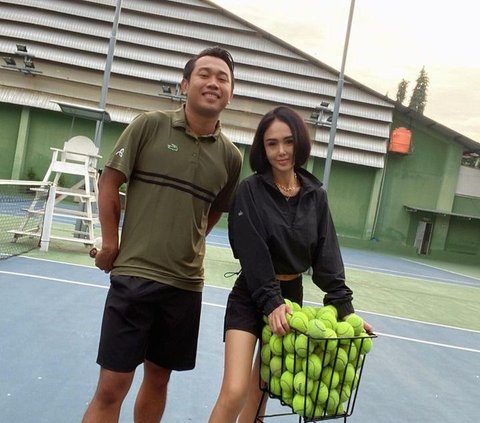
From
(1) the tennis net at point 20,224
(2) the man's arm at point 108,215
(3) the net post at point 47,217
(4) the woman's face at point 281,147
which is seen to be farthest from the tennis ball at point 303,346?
(3) the net post at point 47,217

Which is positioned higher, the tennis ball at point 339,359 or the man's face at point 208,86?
the man's face at point 208,86

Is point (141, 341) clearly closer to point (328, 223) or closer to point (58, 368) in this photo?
point (328, 223)

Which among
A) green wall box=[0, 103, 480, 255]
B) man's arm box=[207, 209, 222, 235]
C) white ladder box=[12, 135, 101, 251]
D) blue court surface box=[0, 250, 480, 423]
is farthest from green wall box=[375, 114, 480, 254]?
man's arm box=[207, 209, 222, 235]

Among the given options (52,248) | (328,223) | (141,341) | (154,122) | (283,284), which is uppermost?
(154,122)

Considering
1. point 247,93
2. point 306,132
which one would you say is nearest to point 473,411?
point 306,132

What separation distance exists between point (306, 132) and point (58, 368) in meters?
2.25

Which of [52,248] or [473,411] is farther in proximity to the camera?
[52,248]

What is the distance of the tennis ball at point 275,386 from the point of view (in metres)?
1.87

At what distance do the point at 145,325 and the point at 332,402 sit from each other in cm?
77

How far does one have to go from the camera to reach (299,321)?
1826 millimetres

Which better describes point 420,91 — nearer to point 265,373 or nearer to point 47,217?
point 47,217

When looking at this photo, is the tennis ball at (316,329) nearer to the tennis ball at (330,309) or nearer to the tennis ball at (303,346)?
the tennis ball at (303,346)

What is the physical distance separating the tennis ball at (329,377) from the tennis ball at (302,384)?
0.21 feet

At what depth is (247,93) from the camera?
64.7ft
